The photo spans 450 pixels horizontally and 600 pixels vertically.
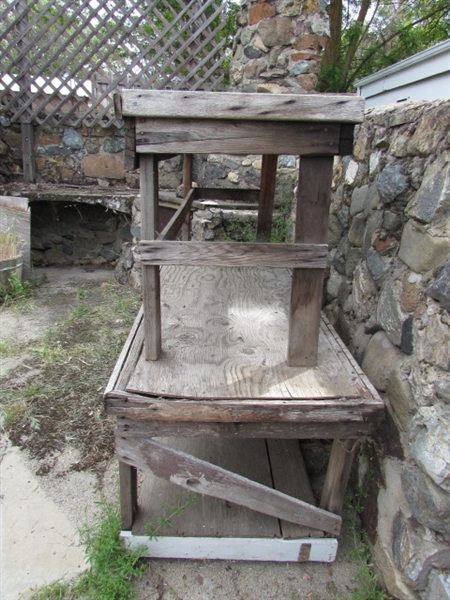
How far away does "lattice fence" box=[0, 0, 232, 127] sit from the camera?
205 inches

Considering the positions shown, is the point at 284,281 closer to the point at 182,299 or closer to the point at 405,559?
the point at 182,299

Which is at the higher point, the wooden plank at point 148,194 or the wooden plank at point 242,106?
the wooden plank at point 242,106

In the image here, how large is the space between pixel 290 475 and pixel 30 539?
1180 millimetres

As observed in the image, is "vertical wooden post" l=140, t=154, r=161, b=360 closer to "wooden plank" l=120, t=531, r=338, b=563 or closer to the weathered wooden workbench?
the weathered wooden workbench

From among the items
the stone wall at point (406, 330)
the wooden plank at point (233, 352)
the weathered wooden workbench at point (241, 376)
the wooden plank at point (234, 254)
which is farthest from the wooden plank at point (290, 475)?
the wooden plank at point (234, 254)

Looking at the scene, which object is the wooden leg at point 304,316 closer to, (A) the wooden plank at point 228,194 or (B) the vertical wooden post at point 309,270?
(B) the vertical wooden post at point 309,270

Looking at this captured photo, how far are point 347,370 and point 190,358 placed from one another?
0.63 meters

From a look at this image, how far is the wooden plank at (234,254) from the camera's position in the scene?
1.57 m

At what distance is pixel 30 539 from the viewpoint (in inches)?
77.6

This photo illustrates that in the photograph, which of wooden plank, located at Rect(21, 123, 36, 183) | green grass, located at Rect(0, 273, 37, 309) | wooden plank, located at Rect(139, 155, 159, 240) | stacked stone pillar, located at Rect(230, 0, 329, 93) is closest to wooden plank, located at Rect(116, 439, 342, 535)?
Result: wooden plank, located at Rect(139, 155, 159, 240)

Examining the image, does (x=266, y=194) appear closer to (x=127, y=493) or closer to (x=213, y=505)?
(x=213, y=505)

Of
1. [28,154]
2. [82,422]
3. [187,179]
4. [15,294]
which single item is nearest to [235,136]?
[82,422]

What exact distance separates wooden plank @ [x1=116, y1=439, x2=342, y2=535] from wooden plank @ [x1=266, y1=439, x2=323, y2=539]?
0.11 metres

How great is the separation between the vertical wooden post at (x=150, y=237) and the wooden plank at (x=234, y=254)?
0.07 metres
